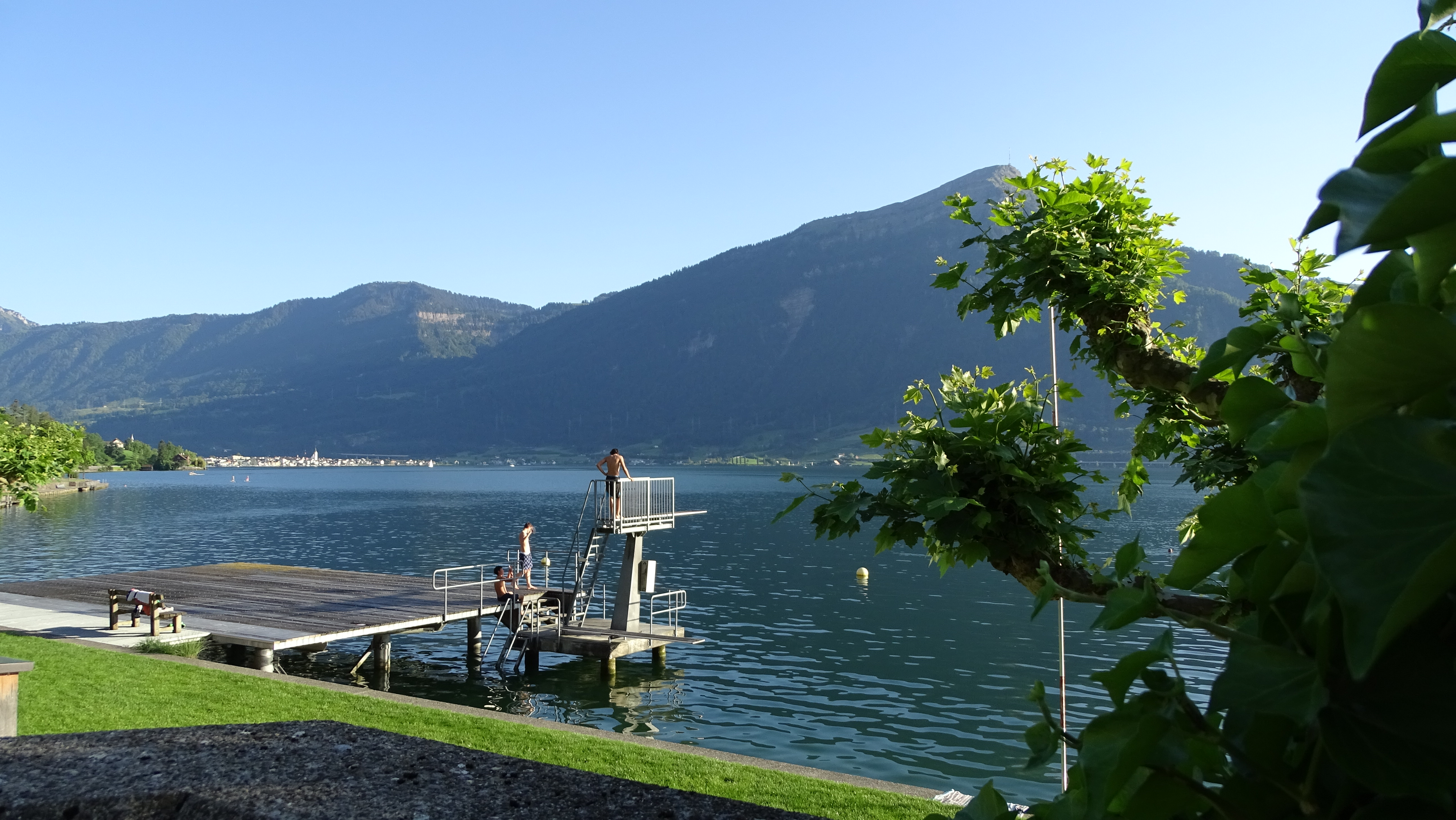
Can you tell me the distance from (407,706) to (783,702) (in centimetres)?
1121

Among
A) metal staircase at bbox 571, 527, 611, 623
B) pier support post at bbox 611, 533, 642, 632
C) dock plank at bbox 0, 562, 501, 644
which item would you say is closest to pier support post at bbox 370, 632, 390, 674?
dock plank at bbox 0, 562, 501, 644

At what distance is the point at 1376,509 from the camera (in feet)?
0.97

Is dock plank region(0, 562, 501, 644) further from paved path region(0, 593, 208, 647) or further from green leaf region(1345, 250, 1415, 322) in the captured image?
green leaf region(1345, 250, 1415, 322)

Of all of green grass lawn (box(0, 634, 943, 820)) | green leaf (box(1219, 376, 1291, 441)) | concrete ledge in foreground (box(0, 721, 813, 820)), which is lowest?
green grass lawn (box(0, 634, 943, 820))

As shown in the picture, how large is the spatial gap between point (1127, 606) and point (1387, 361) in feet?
0.78

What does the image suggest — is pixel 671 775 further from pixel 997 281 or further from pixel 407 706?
pixel 997 281

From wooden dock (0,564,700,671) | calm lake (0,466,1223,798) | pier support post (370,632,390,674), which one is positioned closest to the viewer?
calm lake (0,466,1223,798)

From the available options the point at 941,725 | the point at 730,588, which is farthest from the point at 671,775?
the point at 730,588

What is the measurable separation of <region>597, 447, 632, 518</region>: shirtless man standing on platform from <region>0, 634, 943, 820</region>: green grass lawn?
34.0ft

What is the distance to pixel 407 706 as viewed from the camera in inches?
548

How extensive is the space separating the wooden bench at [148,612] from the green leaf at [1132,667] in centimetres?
2231

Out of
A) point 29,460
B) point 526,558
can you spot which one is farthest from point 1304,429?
point 526,558

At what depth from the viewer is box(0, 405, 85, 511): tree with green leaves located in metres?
13.1

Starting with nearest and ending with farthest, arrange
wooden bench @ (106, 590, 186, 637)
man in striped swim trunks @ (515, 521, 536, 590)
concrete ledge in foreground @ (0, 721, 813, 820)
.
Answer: concrete ledge in foreground @ (0, 721, 813, 820) < wooden bench @ (106, 590, 186, 637) < man in striped swim trunks @ (515, 521, 536, 590)
